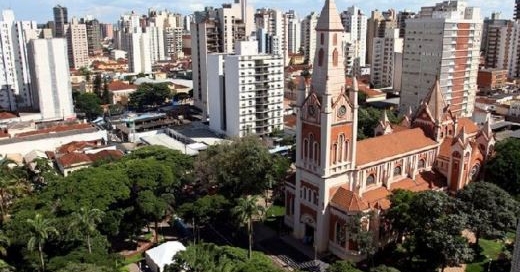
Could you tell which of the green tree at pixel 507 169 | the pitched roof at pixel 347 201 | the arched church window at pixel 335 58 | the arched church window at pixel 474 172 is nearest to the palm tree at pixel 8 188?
the pitched roof at pixel 347 201

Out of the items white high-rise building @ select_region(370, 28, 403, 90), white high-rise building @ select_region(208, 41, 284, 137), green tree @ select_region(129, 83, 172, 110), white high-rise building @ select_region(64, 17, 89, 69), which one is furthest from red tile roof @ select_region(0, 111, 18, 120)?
white high-rise building @ select_region(370, 28, 403, 90)

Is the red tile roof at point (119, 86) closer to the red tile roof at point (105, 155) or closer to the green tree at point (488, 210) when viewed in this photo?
the red tile roof at point (105, 155)

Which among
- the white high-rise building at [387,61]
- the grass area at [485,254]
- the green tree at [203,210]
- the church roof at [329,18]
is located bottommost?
the grass area at [485,254]

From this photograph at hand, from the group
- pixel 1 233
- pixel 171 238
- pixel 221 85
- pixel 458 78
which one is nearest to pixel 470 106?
pixel 458 78

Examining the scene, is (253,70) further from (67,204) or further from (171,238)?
(67,204)

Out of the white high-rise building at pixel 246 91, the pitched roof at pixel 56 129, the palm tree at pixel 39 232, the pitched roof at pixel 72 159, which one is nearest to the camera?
the palm tree at pixel 39 232

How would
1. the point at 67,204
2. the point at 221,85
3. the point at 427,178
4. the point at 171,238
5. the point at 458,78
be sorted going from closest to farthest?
the point at 67,204, the point at 171,238, the point at 427,178, the point at 221,85, the point at 458,78
